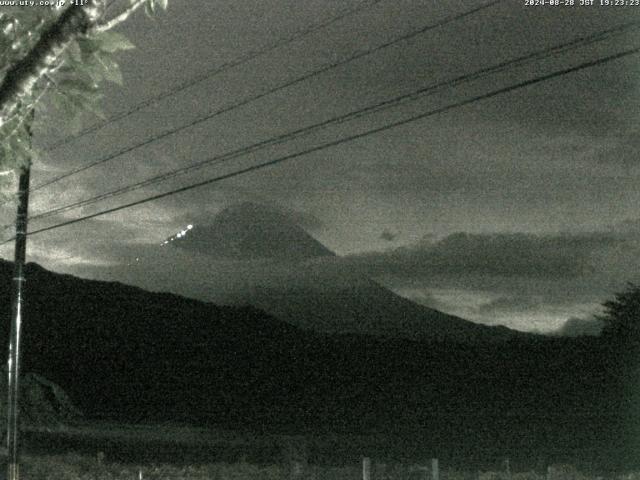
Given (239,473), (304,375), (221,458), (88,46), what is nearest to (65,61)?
A: (88,46)

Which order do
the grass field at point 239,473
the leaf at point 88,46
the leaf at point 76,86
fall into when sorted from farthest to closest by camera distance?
the grass field at point 239,473
the leaf at point 76,86
the leaf at point 88,46

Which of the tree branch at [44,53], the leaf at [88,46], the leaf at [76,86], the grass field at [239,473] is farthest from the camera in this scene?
the grass field at [239,473]

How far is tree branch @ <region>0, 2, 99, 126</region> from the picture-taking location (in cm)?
505

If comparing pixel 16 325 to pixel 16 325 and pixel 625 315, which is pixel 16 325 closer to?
pixel 16 325

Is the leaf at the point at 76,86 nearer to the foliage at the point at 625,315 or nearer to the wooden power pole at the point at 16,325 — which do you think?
the wooden power pole at the point at 16,325

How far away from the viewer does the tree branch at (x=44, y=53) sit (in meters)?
5.05

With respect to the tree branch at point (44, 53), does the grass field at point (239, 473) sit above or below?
below

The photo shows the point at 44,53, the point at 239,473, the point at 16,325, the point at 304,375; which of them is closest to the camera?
the point at 44,53

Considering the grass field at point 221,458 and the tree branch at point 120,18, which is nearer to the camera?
the tree branch at point 120,18

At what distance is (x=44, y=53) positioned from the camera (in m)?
5.11

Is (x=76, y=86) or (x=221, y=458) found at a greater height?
(x=76, y=86)

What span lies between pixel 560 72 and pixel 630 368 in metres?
45.9

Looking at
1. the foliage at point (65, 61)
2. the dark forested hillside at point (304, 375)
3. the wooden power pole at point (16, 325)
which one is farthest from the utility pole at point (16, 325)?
the dark forested hillside at point (304, 375)

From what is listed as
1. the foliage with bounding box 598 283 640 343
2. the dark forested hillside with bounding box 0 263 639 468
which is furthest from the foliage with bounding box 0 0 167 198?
the foliage with bounding box 598 283 640 343
